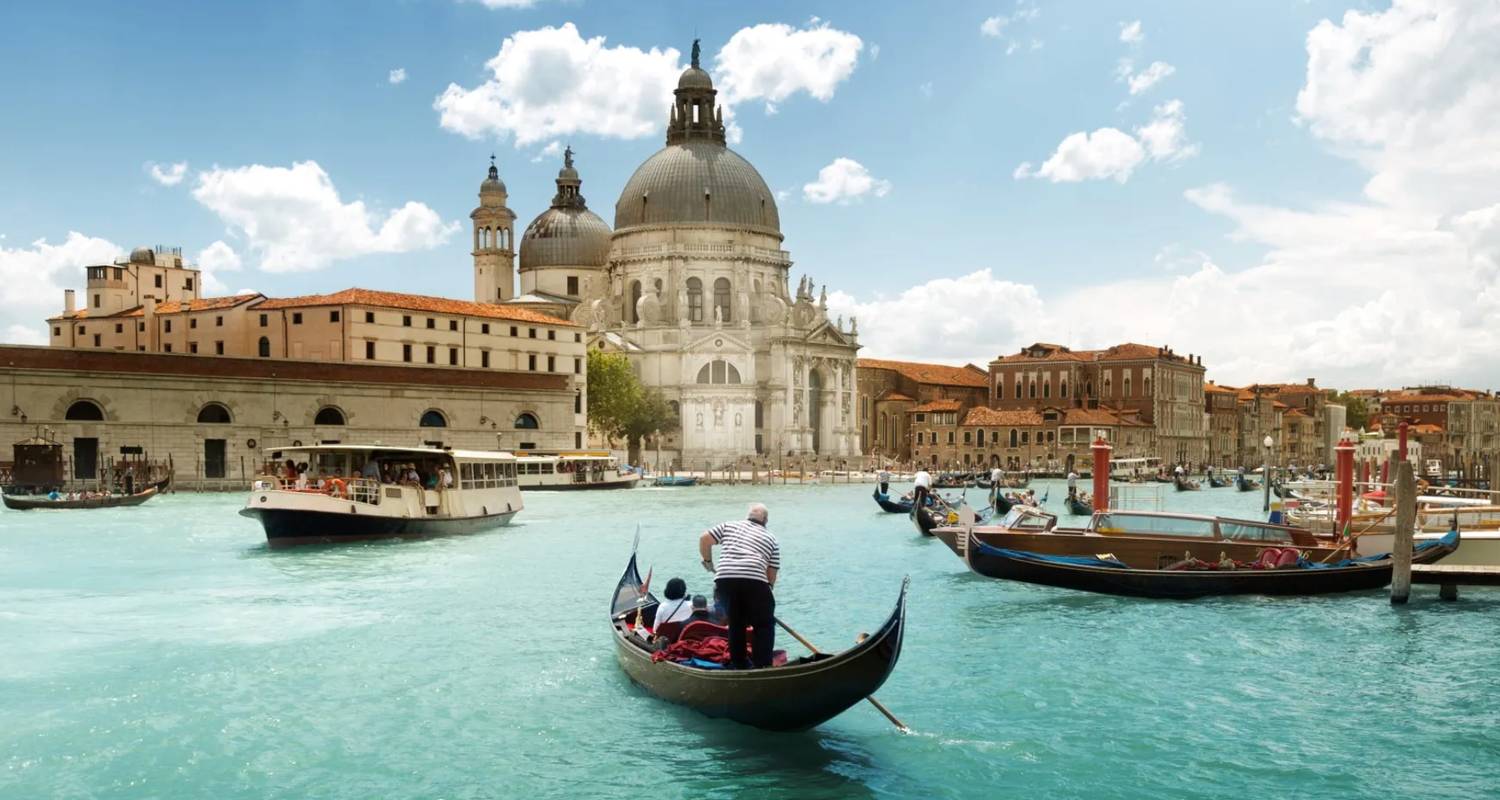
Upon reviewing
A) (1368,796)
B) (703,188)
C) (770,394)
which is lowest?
(1368,796)

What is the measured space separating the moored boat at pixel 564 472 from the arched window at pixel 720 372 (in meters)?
21.4

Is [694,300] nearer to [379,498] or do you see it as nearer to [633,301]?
[633,301]

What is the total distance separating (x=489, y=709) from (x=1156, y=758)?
5627 mm

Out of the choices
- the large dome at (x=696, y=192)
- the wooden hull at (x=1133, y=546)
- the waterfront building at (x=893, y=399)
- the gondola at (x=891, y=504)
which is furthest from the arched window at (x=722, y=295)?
the wooden hull at (x=1133, y=546)

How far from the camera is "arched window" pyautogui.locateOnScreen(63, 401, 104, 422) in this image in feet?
131

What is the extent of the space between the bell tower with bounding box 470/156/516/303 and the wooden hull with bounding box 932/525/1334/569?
6379cm

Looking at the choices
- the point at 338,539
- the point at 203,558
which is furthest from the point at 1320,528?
the point at 203,558

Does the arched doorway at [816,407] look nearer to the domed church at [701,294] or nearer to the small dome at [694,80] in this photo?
the domed church at [701,294]

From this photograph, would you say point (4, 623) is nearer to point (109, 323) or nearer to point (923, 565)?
point (923, 565)

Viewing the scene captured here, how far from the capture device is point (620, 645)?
495 inches

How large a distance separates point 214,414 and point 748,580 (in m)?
36.8

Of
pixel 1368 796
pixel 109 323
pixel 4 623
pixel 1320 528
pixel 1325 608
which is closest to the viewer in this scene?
pixel 1368 796

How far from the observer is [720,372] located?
74.6 meters

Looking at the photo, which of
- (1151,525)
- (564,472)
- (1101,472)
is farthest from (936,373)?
(1151,525)
